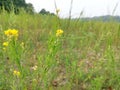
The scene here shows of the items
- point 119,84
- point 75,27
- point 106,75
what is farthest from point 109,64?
point 75,27

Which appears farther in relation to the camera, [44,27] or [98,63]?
[44,27]

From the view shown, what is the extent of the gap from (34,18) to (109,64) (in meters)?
2.72

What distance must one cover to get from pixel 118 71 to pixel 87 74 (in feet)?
0.97

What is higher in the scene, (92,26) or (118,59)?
(92,26)

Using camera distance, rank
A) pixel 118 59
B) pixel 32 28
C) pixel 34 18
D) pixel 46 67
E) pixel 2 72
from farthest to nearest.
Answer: pixel 34 18 → pixel 32 28 → pixel 118 59 → pixel 2 72 → pixel 46 67

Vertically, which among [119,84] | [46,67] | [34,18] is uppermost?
[34,18]

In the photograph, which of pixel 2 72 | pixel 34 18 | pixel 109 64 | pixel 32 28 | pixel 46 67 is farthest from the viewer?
pixel 34 18

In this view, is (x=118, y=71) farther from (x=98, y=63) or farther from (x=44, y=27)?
(x=44, y=27)

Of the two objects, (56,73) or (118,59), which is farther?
(118,59)

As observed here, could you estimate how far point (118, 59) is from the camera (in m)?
3.37

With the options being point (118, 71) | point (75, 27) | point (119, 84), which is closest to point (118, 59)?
point (118, 71)

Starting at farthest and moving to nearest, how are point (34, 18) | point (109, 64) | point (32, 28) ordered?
point (34, 18) < point (32, 28) < point (109, 64)

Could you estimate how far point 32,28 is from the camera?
16.3 ft

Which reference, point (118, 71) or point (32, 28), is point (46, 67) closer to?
point (118, 71)
